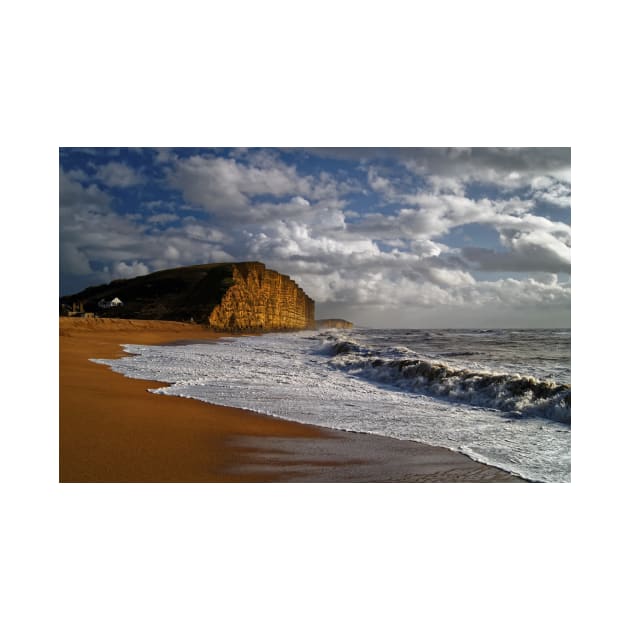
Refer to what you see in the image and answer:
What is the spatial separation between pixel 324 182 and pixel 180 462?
297cm

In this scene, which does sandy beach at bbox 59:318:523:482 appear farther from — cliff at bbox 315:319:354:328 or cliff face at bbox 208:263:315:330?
cliff face at bbox 208:263:315:330

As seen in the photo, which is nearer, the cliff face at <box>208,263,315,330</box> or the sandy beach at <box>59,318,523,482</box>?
the sandy beach at <box>59,318,523,482</box>

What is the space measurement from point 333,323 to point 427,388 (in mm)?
1508

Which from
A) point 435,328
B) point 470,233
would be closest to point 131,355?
point 435,328

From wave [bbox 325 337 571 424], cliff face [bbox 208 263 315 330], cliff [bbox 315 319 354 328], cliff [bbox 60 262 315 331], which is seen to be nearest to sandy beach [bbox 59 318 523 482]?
wave [bbox 325 337 571 424]

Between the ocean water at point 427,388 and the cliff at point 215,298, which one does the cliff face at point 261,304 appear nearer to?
the cliff at point 215,298

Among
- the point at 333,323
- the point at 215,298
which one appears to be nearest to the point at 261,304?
the point at 215,298

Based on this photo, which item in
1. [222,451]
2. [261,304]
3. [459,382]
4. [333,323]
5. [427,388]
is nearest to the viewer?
[222,451]

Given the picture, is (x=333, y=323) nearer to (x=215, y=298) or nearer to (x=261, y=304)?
(x=261, y=304)

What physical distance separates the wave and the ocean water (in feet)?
0.04

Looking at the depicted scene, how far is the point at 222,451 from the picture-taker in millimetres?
3375

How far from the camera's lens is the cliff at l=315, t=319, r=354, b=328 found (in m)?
5.42

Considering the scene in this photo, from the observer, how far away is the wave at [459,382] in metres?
4.29
